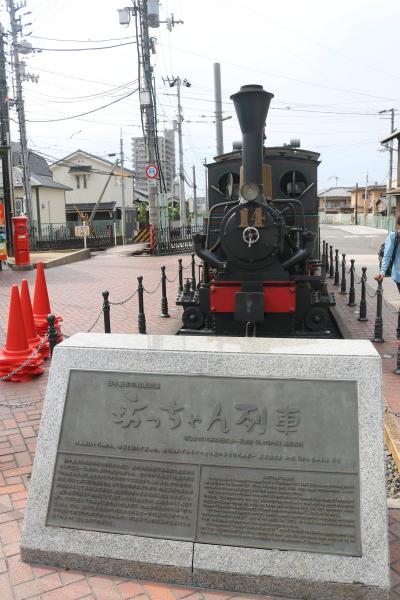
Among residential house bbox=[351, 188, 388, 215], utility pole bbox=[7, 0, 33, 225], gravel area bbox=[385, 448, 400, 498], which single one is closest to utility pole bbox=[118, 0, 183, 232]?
utility pole bbox=[7, 0, 33, 225]

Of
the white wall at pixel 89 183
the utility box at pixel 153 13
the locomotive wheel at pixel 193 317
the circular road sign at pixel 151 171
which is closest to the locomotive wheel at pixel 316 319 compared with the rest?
Result: the locomotive wheel at pixel 193 317

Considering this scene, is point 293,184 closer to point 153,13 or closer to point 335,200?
point 153,13

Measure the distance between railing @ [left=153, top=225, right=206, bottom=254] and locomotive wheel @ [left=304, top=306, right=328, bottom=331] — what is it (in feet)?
54.3

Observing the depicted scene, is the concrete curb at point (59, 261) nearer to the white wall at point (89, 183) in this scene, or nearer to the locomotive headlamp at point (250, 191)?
the locomotive headlamp at point (250, 191)

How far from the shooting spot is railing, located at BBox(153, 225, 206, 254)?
920 inches

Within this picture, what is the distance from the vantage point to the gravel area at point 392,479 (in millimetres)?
3695

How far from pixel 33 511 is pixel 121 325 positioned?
5.97 m

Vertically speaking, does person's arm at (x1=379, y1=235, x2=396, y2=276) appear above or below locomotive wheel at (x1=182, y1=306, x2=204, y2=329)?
above

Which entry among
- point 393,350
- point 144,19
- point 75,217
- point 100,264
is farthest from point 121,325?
point 75,217

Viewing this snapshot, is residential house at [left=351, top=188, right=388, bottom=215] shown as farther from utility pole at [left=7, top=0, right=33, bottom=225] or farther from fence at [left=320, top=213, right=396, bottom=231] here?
utility pole at [left=7, top=0, right=33, bottom=225]

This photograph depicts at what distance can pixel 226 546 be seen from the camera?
2.61m

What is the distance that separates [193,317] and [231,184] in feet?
7.83

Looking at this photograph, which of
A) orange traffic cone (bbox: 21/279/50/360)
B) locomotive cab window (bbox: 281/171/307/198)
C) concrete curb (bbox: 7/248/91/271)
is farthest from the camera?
concrete curb (bbox: 7/248/91/271)

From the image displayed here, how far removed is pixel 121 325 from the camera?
877 centimetres
